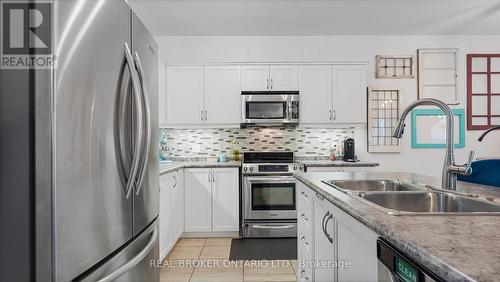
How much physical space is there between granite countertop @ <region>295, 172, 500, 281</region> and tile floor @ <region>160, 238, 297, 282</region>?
176 cm

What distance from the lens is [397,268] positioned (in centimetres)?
70

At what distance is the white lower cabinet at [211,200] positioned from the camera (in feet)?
11.1

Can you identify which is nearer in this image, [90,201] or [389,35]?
[90,201]

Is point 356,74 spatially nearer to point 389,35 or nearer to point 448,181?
point 389,35

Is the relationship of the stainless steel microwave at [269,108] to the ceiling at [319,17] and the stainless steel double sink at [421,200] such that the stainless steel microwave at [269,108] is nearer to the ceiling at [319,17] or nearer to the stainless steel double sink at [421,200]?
the ceiling at [319,17]

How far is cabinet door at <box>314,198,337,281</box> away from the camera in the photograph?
1.36m

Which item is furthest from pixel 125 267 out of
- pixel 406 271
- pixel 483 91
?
pixel 483 91

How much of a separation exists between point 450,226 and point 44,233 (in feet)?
3.61

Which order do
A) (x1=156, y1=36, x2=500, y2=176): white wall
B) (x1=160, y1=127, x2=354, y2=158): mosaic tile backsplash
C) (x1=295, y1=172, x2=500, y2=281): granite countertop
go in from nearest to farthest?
(x1=295, y1=172, x2=500, y2=281): granite countertop < (x1=156, y1=36, x2=500, y2=176): white wall < (x1=160, y1=127, x2=354, y2=158): mosaic tile backsplash

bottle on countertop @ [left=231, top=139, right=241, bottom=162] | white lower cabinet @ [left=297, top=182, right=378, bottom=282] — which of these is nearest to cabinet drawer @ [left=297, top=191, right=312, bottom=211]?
white lower cabinet @ [left=297, top=182, right=378, bottom=282]

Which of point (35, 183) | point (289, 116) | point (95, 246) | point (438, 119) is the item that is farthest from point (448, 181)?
point (438, 119)

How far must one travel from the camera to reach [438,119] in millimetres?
3896

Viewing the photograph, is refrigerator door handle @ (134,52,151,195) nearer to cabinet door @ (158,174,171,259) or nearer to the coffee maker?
cabinet door @ (158,174,171,259)

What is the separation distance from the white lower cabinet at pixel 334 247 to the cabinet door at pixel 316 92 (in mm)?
1812
